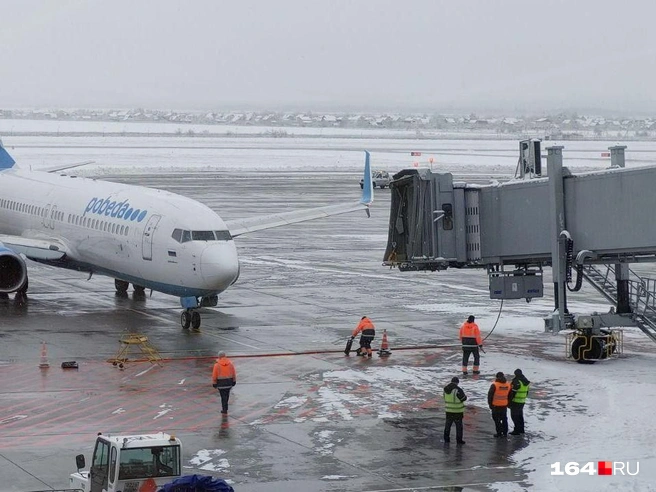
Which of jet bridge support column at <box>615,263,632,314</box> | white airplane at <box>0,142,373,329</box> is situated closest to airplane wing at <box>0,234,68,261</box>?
white airplane at <box>0,142,373,329</box>

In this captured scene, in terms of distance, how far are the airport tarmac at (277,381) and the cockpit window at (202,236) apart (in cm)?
277

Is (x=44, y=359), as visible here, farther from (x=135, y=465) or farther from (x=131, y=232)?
(x=135, y=465)

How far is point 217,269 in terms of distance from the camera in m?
38.2

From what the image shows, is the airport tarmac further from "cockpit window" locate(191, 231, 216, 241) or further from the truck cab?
"cockpit window" locate(191, 231, 216, 241)

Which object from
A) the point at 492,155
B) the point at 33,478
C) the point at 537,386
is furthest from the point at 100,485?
the point at 492,155

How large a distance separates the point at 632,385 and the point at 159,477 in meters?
14.4

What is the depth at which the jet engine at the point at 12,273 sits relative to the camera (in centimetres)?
4397

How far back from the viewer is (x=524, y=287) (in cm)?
3469

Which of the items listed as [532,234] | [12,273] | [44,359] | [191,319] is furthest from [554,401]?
[12,273]

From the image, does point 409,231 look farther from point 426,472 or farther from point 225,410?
point 426,472

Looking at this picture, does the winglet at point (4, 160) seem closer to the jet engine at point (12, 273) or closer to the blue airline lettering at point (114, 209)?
the blue airline lettering at point (114, 209)

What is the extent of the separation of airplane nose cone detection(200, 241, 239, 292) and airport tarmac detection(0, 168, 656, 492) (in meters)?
1.55

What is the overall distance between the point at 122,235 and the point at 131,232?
0.60m

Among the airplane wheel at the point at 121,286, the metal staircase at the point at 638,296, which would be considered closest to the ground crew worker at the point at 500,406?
the metal staircase at the point at 638,296
